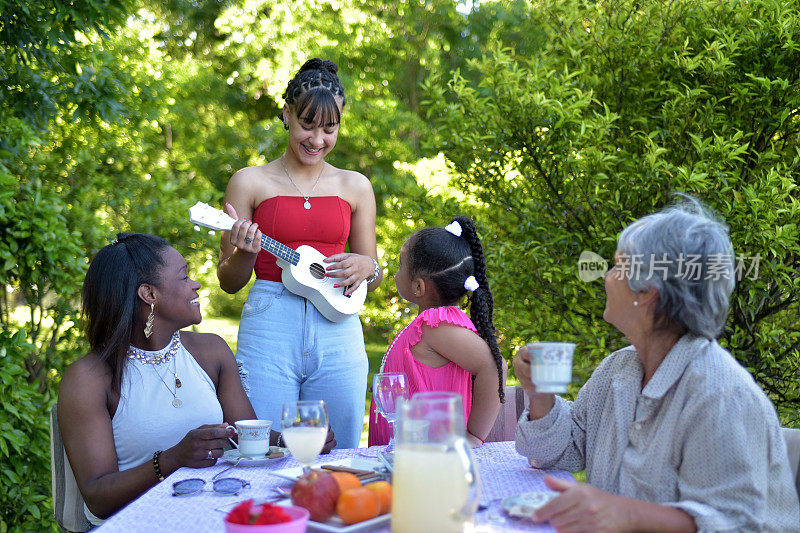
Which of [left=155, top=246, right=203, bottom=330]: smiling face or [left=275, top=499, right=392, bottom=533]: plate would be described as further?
[left=155, top=246, right=203, bottom=330]: smiling face

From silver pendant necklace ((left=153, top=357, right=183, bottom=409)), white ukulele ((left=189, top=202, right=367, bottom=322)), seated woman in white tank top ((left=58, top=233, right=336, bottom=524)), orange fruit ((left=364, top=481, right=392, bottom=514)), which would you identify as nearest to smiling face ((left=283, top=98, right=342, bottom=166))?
white ukulele ((left=189, top=202, right=367, bottom=322))

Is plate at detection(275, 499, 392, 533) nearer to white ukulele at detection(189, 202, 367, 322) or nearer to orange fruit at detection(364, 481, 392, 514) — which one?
orange fruit at detection(364, 481, 392, 514)

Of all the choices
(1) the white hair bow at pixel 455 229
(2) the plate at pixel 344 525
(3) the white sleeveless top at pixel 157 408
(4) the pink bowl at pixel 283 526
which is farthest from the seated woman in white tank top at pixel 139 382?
(1) the white hair bow at pixel 455 229

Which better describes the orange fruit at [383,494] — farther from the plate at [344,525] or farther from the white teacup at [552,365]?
the white teacup at [552,365]

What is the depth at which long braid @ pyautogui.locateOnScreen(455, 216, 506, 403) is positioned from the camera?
2.75m

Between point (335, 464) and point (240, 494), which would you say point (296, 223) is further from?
point (240, 494)

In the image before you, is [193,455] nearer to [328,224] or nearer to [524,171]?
[328,224]

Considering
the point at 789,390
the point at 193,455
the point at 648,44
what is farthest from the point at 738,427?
the point at 648,44

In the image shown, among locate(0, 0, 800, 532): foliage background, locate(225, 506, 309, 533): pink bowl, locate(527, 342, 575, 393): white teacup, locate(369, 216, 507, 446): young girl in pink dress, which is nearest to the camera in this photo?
locate(225, 506, 309, 533): pink bowl

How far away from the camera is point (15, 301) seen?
492 cm

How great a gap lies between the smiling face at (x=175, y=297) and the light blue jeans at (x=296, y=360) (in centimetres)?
51

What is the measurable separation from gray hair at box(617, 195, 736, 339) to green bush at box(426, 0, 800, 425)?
5.57 ft

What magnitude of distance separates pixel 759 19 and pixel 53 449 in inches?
144

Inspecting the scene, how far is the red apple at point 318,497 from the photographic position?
151cm
